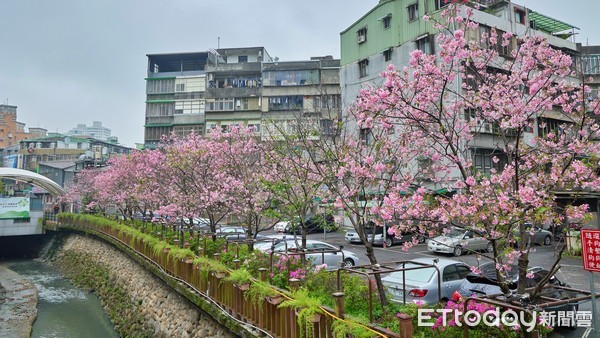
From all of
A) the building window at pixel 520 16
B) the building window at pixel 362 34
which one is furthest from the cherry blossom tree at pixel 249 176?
the building window at pixel 520 16

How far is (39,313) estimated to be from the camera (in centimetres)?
2061

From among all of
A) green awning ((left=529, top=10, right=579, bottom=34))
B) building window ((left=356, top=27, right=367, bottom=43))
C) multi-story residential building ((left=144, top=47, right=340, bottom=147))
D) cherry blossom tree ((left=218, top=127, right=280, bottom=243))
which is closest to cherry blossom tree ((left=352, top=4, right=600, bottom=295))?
cherry blossom tree ((left=218, top=127, right=280, bottom=243))

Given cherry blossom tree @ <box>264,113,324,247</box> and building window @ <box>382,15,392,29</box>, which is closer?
cherry blossom tree @ <box>264,113,324,247</box>

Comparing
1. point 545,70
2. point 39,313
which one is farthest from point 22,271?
point 545,70

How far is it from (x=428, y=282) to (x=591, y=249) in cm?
551

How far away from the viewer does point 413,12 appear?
30469 mm

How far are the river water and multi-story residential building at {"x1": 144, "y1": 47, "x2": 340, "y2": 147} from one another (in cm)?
2399

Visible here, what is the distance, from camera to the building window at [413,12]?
30.2 metres

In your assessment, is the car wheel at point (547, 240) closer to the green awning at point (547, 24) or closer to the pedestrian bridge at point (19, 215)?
the green awning at point (547, 24)

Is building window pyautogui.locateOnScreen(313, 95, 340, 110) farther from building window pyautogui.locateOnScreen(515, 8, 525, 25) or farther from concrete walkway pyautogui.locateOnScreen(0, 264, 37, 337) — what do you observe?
building window pyautogui.locateOnScreen(515, 8, 525, 25)

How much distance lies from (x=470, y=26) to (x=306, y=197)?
6502mm

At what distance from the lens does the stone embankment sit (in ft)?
39.0

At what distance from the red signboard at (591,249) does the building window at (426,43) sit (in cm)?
2471

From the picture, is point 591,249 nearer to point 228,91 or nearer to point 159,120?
point 228,91
